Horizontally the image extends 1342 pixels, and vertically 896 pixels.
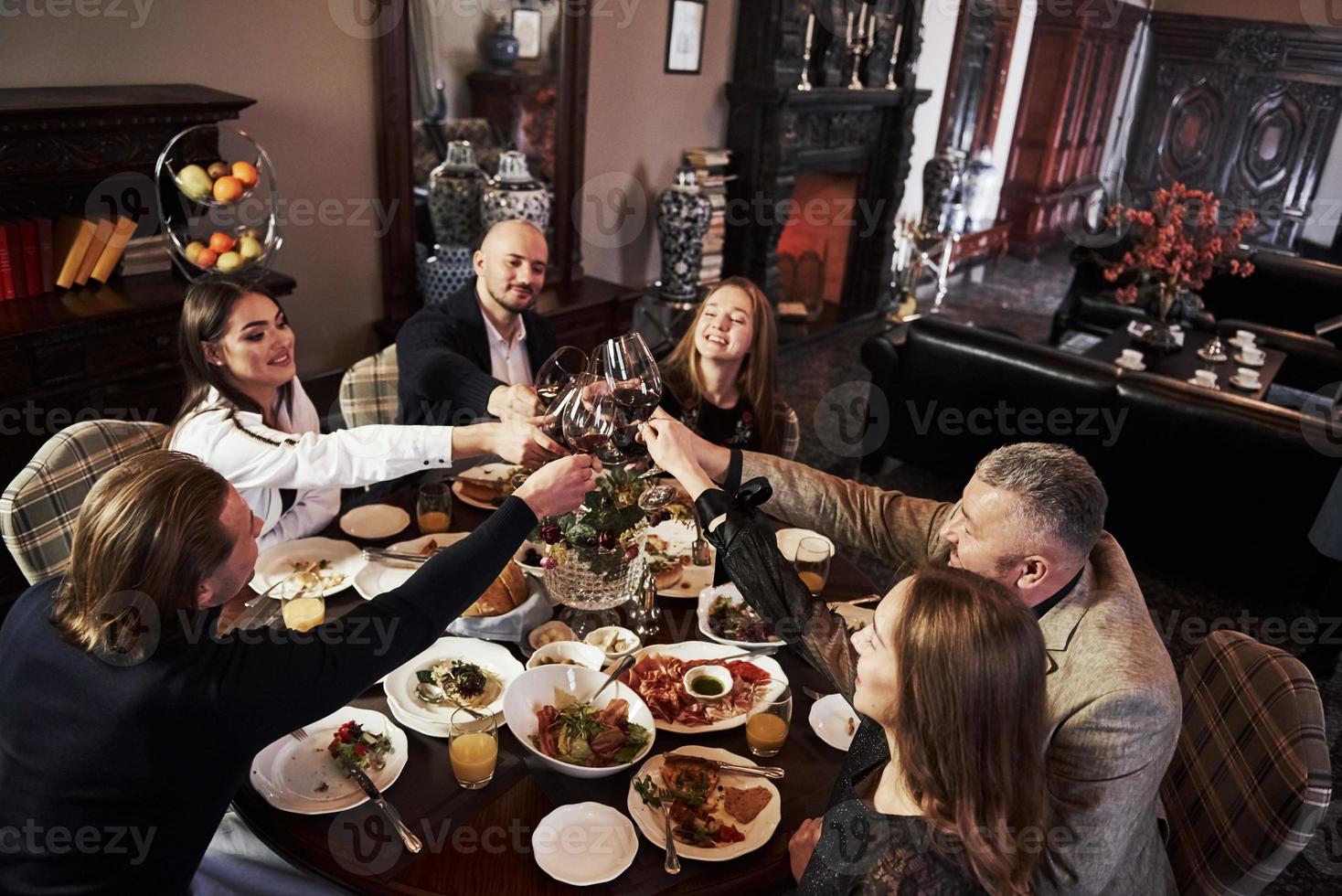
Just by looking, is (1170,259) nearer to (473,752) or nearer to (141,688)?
(473,752)

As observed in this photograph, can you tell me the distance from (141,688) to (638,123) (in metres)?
4.36

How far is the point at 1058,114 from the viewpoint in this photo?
880 cm

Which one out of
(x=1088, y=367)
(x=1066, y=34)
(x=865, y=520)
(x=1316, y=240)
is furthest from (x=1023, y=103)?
(x=865, y=520)

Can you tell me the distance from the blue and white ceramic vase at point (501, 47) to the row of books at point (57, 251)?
193 centimetres

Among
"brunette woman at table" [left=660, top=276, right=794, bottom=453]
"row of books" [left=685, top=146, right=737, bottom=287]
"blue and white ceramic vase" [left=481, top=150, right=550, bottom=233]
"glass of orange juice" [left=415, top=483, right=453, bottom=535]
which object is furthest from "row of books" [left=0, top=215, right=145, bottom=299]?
"row of books" [left=685, top=146, right=737, bottom=287]

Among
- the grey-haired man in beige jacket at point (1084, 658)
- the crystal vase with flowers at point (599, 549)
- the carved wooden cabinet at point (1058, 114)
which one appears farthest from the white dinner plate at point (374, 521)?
the carved wooden cabinet at point (1058, 114)

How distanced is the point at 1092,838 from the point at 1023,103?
8800 mm

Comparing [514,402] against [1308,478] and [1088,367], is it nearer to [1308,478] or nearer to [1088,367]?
[1088,367]

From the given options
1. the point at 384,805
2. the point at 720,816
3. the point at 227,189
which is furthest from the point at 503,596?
the point at 227,189

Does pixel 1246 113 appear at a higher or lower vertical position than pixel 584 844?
higher

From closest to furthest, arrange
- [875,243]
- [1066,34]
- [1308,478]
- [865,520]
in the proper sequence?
[865,520], [1308,478], [875,243], [1066,34]

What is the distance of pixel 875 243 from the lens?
6926mm

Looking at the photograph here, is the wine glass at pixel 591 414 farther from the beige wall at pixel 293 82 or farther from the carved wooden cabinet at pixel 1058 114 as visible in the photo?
the carved wooden cabinet at pixel 1058 114

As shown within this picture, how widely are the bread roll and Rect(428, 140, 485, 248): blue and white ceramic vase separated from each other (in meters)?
2.68
